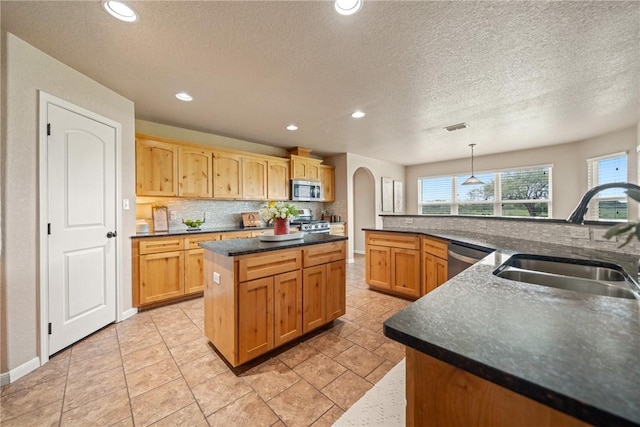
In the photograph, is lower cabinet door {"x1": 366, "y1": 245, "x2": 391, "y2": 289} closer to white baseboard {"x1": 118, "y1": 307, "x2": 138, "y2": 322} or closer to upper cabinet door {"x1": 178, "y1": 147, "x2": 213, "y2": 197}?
upper cabinet door {"x1": 178, "y1": 147, "x2": 213, "y2": 197}

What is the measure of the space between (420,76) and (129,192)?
3.37 meters

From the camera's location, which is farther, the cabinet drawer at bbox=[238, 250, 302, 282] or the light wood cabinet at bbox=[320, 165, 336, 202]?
the light wood cabinet at bbox=[320, 165, 336, 202]

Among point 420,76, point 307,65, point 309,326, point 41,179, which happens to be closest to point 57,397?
point 41,179

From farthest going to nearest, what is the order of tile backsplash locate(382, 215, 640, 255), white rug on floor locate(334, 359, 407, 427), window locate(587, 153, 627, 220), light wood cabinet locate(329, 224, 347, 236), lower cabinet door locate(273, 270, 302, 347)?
light wood cabinet locate(329, 224, 347, 236) < window locate(587, 153, 627, 220) < lower cabinet door locate(273, 270, 302, 347) < tile backsplash locate(382, 215, 640, 255) < white rug on floor locate(334, 359, 407, 427)

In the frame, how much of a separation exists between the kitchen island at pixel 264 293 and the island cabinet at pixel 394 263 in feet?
4.10

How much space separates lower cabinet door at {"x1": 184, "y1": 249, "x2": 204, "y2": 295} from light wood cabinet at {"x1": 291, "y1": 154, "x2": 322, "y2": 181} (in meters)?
2.36

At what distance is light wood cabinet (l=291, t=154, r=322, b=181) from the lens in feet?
16.4

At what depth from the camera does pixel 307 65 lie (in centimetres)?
217

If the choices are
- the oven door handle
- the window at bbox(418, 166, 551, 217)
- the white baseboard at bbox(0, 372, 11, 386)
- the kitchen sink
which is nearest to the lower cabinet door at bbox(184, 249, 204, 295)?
the white baseboard at bbox(0, 372, 11, 386)

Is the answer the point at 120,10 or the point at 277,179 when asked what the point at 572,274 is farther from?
the point at 277,179

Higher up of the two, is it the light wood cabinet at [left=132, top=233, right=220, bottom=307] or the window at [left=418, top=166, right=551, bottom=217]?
the window at [left=418, top=166, right=551, bottom=217]

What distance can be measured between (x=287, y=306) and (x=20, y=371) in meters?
1.97

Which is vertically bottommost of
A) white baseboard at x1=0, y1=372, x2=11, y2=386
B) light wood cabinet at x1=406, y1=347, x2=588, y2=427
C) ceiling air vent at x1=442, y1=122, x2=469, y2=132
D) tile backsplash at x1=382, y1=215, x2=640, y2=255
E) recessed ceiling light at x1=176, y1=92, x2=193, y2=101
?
white baseboard at x1=0, y1=372, x2=11, y2=386

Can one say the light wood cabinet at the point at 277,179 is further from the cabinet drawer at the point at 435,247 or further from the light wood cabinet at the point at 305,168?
the cabinet drawer at the point at 435,247
